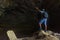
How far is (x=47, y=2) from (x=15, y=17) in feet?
8.87

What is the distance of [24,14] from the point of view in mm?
13445

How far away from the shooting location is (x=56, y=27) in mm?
12328

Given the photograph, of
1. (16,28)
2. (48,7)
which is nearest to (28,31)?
(16,28)

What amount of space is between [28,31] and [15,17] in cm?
211

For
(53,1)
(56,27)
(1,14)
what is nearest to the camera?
(56,27)

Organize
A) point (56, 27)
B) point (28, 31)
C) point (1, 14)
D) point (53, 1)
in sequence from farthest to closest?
point (53, 1), point (1, 14), point (56, 27), point (28, 31)

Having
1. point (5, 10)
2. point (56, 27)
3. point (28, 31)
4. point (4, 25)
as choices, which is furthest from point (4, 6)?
point (56, 27)

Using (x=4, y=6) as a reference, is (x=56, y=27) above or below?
below

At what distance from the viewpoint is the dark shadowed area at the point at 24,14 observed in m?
12.2

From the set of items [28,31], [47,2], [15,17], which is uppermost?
[47,2]

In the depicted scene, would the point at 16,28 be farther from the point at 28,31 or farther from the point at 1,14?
the point at 1,14

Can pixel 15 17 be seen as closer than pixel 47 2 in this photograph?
Yes

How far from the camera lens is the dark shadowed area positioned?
12.2m

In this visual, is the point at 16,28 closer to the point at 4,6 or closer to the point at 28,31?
the point at 28,31
